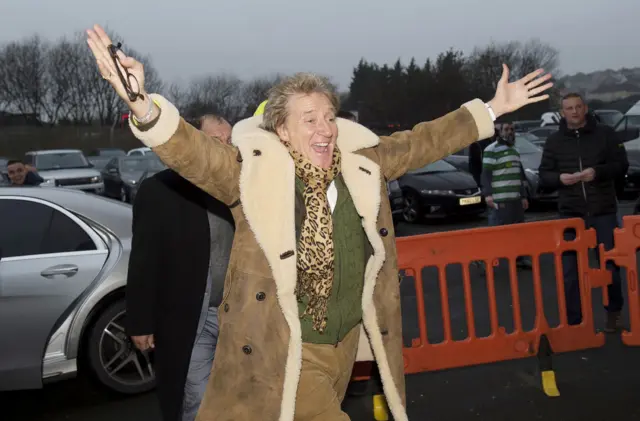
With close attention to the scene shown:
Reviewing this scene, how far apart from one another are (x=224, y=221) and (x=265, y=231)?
796 millimetres

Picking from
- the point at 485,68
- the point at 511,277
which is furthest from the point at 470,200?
the point at 485,68

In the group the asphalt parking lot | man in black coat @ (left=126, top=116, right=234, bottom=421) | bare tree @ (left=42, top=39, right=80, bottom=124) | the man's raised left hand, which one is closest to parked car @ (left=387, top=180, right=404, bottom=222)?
the asphalt parking lot

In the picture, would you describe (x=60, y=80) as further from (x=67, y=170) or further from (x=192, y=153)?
(x=192, y=153)

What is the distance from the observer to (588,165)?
18.0 feet

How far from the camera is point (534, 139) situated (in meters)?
18.2

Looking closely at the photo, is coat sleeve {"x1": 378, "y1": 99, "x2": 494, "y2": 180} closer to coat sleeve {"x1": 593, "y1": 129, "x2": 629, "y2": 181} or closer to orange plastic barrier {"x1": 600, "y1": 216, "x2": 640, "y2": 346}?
orange plastic barrier {"x1": 600, "y1": 216, "x2": 640, "y2": 346}

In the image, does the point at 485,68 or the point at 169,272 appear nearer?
the point at 169,272

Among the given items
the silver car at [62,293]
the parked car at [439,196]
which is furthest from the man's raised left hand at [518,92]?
the parked car at [439,196]

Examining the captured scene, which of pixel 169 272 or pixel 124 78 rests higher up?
pixel 124 78

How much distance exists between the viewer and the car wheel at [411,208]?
13398 millimetres

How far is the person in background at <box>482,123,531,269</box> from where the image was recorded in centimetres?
853

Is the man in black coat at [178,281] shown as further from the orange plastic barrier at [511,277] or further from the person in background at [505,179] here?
the person in background at [505,179]

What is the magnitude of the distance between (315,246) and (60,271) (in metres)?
2.70

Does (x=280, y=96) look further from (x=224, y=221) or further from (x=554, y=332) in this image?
(x=554, y=332)
